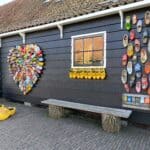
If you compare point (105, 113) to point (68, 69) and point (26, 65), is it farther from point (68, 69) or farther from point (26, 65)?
point (26, 65)

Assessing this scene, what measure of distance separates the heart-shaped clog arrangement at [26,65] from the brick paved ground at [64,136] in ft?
5.63

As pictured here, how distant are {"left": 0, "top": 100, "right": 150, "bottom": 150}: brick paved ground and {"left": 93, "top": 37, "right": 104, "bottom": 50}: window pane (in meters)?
1.84

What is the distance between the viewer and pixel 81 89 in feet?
20.6

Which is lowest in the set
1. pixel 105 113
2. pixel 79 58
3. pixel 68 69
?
pixel 105 113

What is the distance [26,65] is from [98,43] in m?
2.94

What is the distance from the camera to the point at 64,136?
15.9 feet

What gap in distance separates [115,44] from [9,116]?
11.0 ft

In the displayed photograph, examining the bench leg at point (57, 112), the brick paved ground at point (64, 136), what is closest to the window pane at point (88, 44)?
the bench leg at point (57, 112)

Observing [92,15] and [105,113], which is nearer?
[105,113]

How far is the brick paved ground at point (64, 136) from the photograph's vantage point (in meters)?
Answer: 4.31

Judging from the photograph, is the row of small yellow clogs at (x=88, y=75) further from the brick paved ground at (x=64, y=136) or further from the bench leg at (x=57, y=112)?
the brick paved ground at (x=64, y=136)

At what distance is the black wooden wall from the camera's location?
551 cm

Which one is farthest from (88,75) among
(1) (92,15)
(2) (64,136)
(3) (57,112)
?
(2) (64,136)

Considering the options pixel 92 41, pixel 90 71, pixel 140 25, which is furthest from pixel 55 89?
pixel 140 25
